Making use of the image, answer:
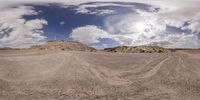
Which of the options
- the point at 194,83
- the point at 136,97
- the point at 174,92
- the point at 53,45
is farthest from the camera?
the point at 53,45

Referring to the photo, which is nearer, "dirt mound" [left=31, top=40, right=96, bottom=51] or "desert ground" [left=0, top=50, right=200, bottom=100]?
"desert ground" [left=0, top=50, right=200, bottom=100]

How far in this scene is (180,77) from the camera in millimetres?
31188

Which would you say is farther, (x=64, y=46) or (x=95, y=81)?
(x=64, y=46)

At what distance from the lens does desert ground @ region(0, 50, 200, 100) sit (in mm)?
23906

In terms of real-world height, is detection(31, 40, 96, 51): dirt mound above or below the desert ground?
below

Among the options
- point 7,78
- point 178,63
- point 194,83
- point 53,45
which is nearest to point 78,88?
point 7,78

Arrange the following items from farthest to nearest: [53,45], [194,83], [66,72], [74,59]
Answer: [53,45], [74,59], [66,72], [194,83]

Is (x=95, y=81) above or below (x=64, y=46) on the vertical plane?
above

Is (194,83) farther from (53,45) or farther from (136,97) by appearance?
(53,45)

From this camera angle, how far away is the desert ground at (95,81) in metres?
23.9

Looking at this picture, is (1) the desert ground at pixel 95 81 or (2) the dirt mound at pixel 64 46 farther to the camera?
(2) the dirt mound at pixel 64 46

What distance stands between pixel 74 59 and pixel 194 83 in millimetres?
13501

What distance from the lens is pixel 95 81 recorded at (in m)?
28.4

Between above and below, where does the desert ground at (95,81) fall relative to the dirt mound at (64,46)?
above
